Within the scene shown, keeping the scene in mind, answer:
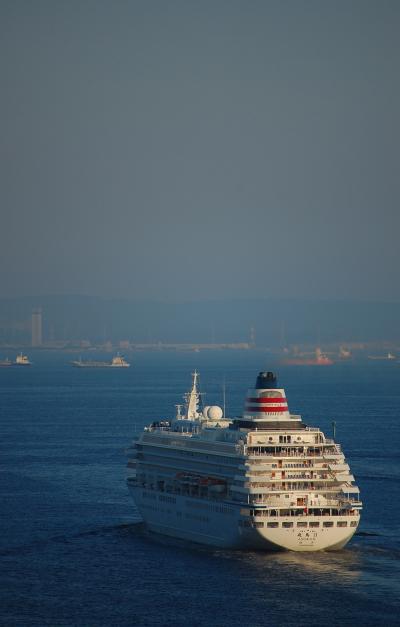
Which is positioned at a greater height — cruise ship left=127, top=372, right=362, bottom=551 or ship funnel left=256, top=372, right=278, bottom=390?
ship funnel left=256, top=372, right=278, bottom=390

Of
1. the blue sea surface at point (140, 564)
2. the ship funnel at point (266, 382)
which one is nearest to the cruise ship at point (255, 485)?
the ship funnel at point (266, 382)

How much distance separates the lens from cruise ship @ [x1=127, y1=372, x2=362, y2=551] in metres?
54.7

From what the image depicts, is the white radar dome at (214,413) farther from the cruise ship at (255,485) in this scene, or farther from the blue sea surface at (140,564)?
the blue sea surface at (140,564)

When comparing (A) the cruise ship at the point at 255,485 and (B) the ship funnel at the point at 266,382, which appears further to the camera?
(B) the ship funnel at the point at 266,382

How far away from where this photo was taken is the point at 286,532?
5444 centimetres

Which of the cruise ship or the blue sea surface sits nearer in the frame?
the blue sea surface

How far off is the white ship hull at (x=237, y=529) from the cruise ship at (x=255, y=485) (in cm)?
4

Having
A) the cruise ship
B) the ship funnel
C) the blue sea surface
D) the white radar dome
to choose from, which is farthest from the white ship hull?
the ship funnel

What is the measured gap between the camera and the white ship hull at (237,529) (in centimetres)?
5447

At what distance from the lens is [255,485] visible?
55375 millimetres

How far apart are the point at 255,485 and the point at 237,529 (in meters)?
1.91

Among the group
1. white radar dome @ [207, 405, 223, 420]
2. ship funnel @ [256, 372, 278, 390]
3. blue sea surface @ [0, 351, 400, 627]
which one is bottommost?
blue sea surface @ [0, 351, 400, 627]

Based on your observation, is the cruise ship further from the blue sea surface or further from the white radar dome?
the white radar dome

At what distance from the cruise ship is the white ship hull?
4 cm
